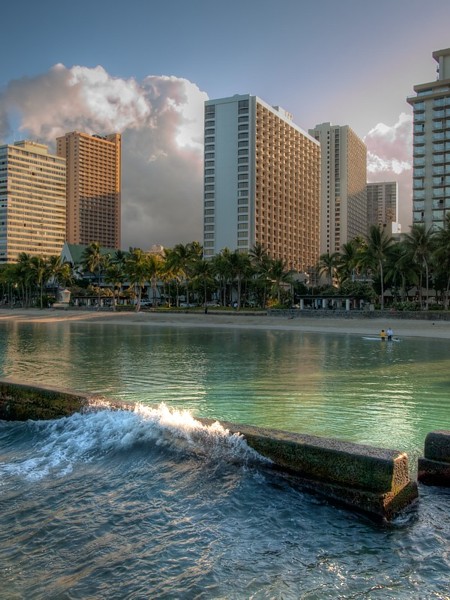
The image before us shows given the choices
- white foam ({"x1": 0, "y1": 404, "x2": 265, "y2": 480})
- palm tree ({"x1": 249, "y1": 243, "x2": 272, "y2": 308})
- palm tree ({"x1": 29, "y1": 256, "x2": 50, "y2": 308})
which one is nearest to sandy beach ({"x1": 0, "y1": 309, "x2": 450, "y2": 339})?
palm tree ({"x1": 249, "y1": 243, "x2": 272, "y2": 308})

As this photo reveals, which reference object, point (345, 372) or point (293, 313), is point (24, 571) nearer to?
point (345, 372)

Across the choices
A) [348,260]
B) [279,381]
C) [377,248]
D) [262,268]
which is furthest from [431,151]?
[279,381]

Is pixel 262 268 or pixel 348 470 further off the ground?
pixel 262 268

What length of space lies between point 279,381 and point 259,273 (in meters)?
83.0

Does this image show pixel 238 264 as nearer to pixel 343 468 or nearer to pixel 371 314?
pixel 371 314

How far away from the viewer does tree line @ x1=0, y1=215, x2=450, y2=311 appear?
7338cm

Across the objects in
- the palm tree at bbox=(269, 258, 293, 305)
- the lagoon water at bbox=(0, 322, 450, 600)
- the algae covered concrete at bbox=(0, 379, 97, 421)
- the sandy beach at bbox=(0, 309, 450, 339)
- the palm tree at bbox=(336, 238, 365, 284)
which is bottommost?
the sandy beach at bbox=(0, 309, 450, 339)

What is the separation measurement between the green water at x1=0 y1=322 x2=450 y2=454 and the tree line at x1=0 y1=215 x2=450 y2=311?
4162 cm

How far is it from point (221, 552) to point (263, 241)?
553ft

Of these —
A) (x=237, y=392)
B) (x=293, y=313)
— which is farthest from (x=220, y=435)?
(x=293, y=313)

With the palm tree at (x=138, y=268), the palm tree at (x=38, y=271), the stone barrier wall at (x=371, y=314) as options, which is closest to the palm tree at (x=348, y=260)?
the stone barrier wall at (x=371, y=314)

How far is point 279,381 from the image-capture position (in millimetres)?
18938

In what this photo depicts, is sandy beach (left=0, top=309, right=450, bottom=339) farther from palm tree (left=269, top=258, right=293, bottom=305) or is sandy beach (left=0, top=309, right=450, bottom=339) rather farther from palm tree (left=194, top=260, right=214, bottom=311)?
palm tree (left=269, top=258, right=293, bottom=305)

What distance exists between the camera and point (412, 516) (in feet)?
21.2
